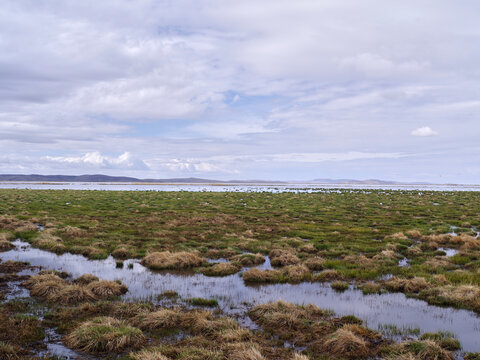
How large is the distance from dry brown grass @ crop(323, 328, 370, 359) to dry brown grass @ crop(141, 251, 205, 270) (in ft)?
32.7

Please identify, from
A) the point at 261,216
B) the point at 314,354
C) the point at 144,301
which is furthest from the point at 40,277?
the point at 261,216

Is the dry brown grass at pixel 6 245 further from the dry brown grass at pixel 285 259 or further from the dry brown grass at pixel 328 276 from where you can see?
the dry brown grass at pixel 328 276

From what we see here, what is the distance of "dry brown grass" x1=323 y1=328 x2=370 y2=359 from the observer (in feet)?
28.9

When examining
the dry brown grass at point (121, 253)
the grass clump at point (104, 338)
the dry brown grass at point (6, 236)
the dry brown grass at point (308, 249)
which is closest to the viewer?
the grass clump at point (104, 338)

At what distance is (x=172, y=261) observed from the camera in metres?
17.6

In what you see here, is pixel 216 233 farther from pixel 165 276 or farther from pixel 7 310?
pixel 7 310

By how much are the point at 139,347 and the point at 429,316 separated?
372 inches

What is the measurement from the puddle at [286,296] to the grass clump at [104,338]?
3.28 m

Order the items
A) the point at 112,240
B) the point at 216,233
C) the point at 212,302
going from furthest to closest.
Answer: the point at 216,233
the point at 112,240
the point at 212,302

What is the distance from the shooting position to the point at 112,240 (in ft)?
77.5

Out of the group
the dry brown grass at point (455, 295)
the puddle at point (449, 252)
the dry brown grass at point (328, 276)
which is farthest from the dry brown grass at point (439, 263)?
the dry brown grass at point (328, 276)

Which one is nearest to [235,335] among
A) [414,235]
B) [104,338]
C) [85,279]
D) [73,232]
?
[104,338]

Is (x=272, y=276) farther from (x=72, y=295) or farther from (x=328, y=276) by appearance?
(x=72, y=295)

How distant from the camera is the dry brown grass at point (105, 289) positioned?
13008 millimetres
